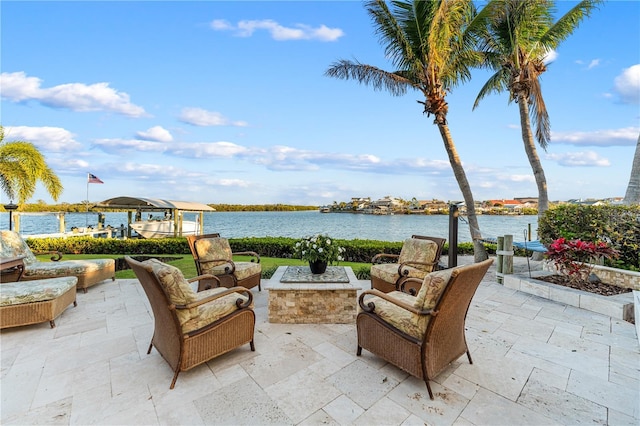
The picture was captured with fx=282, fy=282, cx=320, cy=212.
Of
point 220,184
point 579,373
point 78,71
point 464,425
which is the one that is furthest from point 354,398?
point 220,184

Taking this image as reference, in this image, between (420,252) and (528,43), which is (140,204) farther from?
(528,43)

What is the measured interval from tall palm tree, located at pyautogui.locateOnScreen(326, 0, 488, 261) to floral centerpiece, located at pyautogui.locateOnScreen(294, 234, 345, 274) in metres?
4.67

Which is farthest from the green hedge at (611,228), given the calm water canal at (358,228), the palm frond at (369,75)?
the palm frond at (369,75)

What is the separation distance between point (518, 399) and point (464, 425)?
1.89 ft

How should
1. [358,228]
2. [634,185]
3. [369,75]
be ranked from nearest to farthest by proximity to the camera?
[634,185] → [369,75] → [358,228]

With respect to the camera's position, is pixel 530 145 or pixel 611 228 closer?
pixel 611 228

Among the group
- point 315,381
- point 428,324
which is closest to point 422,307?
point 428,324

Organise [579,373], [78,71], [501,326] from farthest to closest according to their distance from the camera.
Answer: [78,71]
[501,326]
[579,373]

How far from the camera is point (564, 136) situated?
9438mm

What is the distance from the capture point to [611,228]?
15.1 feet

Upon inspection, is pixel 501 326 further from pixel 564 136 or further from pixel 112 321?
pixel 564 136

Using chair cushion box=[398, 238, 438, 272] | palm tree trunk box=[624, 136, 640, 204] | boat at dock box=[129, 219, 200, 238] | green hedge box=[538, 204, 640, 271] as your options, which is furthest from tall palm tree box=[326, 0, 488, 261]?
boat at dock box=[129, 219, 200, 238]

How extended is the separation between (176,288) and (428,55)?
7.30 m

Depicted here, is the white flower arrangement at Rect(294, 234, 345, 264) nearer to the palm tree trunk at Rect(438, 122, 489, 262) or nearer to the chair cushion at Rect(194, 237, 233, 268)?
the chair cushion at Rect(194, 237, 233, 268)
